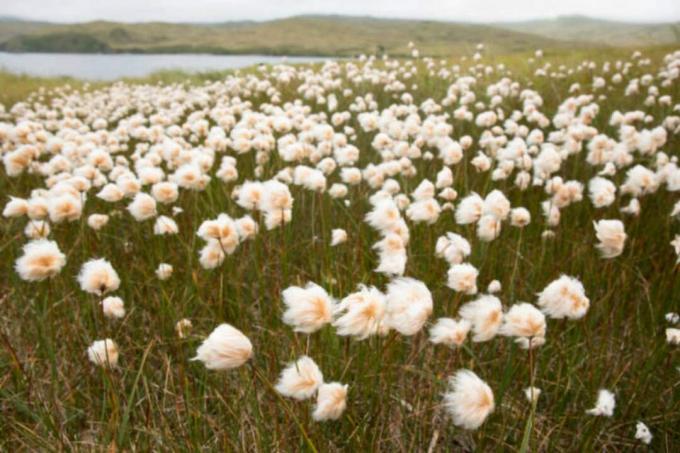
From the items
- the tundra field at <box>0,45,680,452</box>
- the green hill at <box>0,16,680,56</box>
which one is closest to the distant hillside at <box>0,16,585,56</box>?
the green hill at <box>0,16,680,56</box>

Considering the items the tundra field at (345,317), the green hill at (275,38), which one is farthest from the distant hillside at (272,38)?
the tundra field at (345,317)

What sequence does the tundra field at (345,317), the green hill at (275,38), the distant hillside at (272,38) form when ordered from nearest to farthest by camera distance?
the tundra field at (345,317) < the green hill at (275,38) < the distant hillside at (272,38)

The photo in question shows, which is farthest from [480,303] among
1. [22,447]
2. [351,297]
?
[22,447]

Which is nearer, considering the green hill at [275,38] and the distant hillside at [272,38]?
the green hill at [275,38]

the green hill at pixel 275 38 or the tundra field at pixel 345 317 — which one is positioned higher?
the green hill at pixel 275 38

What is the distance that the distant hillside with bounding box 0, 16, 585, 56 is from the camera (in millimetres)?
109312

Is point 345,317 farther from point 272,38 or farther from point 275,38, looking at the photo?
point 272,38

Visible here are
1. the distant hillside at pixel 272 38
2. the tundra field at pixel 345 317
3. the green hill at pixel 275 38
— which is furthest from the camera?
the distant hillside at pixel 272 38

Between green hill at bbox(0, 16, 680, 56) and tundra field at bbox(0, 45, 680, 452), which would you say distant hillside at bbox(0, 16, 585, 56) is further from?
tundra field at bbox(0, 45, 680, 452)

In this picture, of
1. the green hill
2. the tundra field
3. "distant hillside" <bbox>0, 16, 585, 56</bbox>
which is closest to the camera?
the tundra field

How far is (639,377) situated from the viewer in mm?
2477

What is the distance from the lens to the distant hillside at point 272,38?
359 feet

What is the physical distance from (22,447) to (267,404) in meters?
1.10

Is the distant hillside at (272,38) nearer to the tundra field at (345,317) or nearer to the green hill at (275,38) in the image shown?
the green hill at (275,38)
